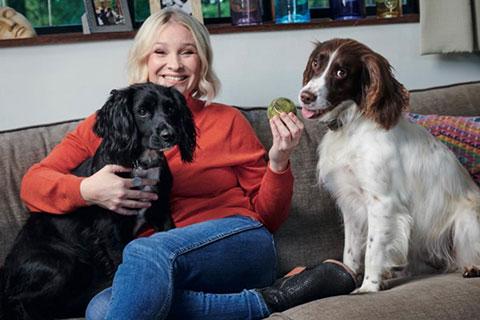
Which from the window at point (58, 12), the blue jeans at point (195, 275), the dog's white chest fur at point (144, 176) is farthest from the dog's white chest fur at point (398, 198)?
the window at point (58, 12)

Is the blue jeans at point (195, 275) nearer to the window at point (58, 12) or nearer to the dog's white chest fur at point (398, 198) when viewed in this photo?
the dog's white chest fur at point (398, 198)

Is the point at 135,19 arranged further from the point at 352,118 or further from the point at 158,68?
the point at 352,118

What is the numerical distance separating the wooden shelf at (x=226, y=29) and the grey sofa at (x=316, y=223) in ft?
1.46

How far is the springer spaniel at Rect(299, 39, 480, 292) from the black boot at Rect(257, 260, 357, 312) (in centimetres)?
18

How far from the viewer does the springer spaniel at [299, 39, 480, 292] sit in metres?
2.21

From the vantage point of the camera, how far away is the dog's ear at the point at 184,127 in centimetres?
226

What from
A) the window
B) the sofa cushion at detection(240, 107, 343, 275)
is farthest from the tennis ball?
the window

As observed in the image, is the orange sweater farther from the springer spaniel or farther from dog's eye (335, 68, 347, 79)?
dog's eye (335, 68, 347, 79)

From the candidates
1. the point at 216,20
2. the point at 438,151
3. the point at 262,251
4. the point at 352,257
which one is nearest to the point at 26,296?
the point at 262,251

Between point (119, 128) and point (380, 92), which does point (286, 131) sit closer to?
point (380, 92)

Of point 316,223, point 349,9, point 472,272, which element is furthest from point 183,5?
point 472,272

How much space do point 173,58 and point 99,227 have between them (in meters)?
0.58

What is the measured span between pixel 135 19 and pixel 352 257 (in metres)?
1.45

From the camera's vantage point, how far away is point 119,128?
218 centimetres
